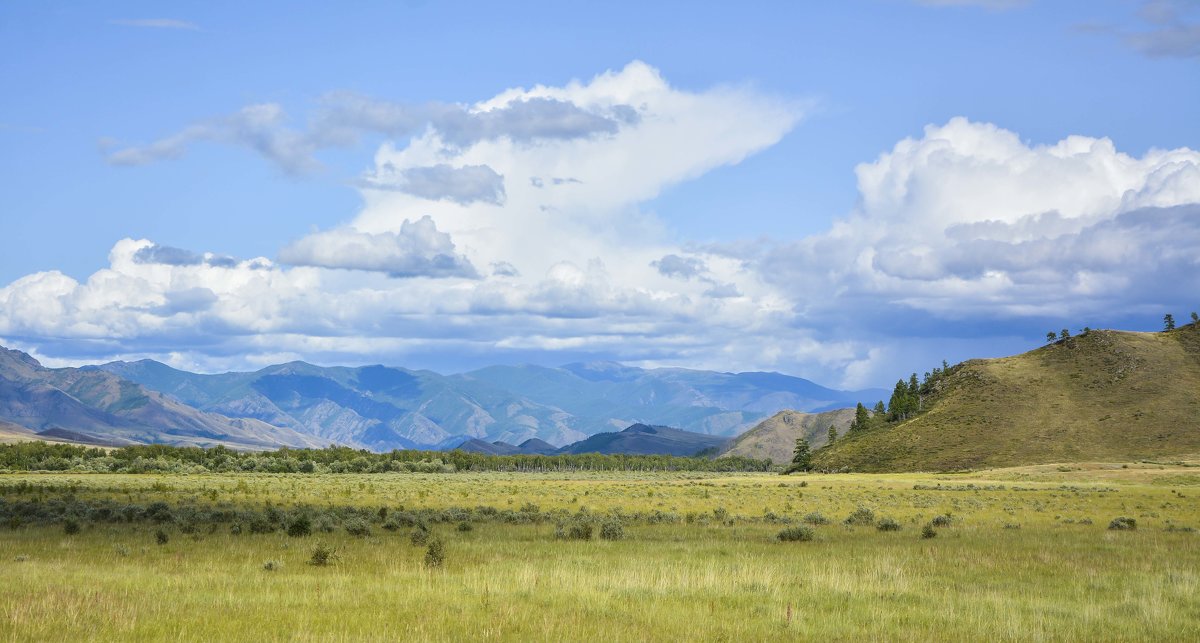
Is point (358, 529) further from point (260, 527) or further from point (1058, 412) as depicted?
point (1058, 412)

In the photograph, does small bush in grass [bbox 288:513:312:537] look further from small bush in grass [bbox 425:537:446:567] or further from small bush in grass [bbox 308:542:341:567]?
small bush in grass [bbox 425:537:446:567]

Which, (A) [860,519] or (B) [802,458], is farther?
(B) [802,458]

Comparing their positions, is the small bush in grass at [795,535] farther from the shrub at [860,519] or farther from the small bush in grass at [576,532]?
the shrub at [860,519]

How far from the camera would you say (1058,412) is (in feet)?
529

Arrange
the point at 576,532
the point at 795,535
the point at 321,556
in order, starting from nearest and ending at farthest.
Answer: the point at 321,556, the point at 795,535, the point at 576,532

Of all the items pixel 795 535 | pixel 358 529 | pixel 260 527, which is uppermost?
pixel 795 535

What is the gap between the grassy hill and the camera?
472ft

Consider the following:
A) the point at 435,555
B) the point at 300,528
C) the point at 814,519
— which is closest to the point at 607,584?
the point at 435,555

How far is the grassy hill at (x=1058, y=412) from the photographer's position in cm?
14375

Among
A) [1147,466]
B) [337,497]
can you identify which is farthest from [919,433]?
[337,497]

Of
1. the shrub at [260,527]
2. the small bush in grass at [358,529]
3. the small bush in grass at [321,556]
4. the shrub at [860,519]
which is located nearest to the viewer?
the small bush in grass at [321,556]

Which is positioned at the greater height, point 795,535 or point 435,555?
point 435,555

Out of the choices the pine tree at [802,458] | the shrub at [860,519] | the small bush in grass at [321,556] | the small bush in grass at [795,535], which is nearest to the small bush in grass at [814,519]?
the shrub at [860,519]

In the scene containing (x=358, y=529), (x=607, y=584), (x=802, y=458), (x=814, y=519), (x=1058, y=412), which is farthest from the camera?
(x=802, y=458)
